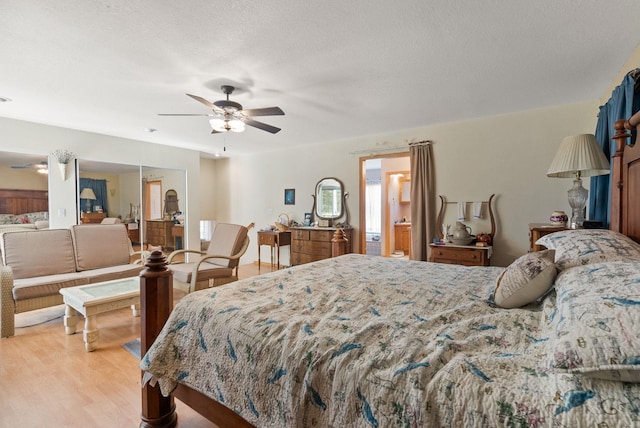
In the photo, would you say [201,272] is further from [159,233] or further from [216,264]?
[159,233]

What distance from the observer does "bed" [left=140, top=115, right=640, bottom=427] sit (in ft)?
2.42

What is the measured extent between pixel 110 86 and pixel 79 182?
269 cm

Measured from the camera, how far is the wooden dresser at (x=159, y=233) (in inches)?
225

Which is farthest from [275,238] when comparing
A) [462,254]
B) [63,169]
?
[63,169]

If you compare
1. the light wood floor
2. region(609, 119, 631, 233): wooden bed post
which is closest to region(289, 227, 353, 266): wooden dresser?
the light wood floor

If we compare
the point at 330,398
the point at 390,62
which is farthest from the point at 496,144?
the point at 330,398

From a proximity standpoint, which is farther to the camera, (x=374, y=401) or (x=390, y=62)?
(x=390, y=62)

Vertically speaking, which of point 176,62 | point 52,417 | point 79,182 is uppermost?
point 176,62

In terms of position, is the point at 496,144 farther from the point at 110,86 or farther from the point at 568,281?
the point at 110,86

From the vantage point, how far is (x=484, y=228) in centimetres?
407

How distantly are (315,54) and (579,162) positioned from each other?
2298 mm

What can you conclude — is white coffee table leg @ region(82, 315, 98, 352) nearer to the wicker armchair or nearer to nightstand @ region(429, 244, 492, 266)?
the wicker armchair

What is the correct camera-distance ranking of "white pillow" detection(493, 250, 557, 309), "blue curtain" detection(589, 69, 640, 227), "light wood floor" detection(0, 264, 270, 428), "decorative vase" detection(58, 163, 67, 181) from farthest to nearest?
1. "decorative vase" detection(58, 163, 67, 181)
2. "blue curtain" detection(589, 69, 640, 227)
3. "light wood floor" detection(0, 264, 270, 428)
4. "white pillow" detection(493, 250, 557, 309)

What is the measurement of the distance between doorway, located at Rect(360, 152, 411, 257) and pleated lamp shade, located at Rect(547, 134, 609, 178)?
8.07 feet
